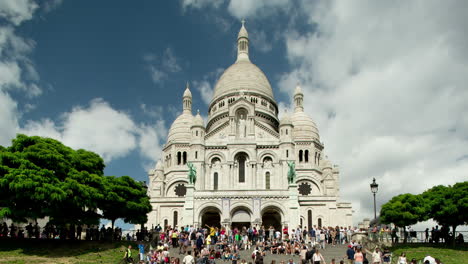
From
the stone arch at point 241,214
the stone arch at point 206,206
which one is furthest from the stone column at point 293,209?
the stone arch at point 206,206

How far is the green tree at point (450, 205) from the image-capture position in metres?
30.8

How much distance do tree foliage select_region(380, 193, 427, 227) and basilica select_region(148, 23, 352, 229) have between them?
12297mm

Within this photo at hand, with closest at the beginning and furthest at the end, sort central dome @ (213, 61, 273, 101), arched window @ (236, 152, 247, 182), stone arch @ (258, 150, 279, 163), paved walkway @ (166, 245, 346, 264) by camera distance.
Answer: paved walkway @ (166, 245, 346, 264) < arched window @ (236, 152, 247, 182) < stone arch @ (258, 150, 279, 163) < central dome @ (213, 61, 273, 101)

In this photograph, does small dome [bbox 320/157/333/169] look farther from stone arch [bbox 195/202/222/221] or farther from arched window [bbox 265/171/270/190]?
stone arch [bbox 195/202/222/221]

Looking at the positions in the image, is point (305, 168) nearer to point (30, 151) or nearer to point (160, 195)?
point (160, 195)

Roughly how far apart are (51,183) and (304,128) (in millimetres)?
42032

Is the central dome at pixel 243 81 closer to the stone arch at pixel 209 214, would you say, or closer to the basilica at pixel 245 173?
the basilica at pixel 245 173

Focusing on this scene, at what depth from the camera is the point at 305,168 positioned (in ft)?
198

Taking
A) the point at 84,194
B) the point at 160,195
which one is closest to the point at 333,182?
the point at 160,195

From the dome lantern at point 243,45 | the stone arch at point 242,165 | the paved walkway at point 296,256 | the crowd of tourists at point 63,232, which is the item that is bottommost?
the paved walkway at point 296,256

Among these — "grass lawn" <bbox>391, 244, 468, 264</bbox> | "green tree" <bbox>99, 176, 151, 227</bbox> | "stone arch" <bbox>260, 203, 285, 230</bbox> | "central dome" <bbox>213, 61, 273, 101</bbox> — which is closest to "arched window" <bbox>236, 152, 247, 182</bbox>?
"stone arch" <bbox>260, 203, 285, 230</bbox>

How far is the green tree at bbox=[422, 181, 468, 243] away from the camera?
30.8 meters

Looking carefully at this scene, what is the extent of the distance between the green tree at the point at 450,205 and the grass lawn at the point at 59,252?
21822 millimetres

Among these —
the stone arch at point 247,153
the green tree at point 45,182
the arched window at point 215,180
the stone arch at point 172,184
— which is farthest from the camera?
the stone arch at point 172,184
